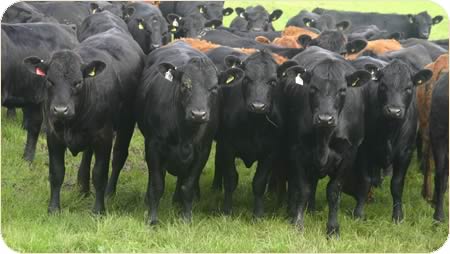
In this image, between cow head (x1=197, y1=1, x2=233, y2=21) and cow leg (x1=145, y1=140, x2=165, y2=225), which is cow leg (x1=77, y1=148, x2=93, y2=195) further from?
cow head (x1=197, y1=1, x2=233, y2=21)

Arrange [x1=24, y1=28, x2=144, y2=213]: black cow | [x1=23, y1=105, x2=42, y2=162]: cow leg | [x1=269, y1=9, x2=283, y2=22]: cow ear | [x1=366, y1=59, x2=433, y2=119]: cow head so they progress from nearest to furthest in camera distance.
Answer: [x1=24, y1=28, x2=144, y2=213]: black cow → [x1=366, y1=59, x2=433, y2=119]: cow head → [x1=23, y1=105, x2=42, y2=162]: cow leg → [x1=269, y1=9, x2=283, y2=22]: cow ear

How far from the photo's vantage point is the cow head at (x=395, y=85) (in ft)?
25.4

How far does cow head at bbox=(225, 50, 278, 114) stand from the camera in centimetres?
741

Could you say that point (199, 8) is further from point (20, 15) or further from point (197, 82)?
point (197, 82)

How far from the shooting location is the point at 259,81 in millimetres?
7562

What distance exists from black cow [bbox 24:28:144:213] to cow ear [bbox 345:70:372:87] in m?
2.56

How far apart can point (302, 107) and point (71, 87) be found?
2.46 metres

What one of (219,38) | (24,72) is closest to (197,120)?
(24,72)

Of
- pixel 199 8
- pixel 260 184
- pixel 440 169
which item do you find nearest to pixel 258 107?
pixel 260 184

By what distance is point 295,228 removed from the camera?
7273 mm

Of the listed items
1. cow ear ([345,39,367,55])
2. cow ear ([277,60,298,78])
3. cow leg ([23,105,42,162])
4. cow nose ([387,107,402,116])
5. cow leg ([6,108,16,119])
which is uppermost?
cow ear ([277,60,298,78])

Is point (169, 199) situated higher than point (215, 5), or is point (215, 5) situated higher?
point (169, 199)

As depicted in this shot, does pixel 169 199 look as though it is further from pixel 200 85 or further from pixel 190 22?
pixel 190 22

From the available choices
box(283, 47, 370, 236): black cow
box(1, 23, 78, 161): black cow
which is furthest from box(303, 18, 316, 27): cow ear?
box(283, 47, 370, 236): black cow
